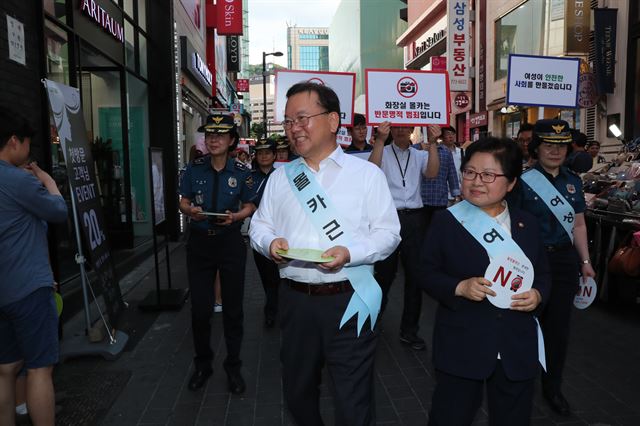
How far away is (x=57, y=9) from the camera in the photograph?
6348 millimetres

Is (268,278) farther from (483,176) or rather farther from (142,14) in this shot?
(142,14)

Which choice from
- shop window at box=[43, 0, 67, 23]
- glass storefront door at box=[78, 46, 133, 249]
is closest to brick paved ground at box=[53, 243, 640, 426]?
shop window at box=[43, 0, 67, 23]

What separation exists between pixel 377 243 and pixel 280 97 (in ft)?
11.5

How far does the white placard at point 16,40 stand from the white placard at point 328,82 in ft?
7.75

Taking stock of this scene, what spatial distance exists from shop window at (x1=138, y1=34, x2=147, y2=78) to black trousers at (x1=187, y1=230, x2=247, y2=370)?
763 centimetres

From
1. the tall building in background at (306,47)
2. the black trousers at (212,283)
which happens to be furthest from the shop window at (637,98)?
the tall building in background at (306,47)

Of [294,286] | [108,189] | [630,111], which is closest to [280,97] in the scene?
[294,286]

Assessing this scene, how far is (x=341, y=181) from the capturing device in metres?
2.61

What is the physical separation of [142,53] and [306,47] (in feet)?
547

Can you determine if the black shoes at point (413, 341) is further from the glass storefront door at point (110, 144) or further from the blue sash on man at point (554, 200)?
the glass storefront door at point (110, 144)

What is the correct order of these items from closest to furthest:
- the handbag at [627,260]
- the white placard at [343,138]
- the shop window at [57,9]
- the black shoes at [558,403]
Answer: the black shoes at [558,403] → the handbag at [627,260] → the shop window at [57,9] → the white placard at [343,138]

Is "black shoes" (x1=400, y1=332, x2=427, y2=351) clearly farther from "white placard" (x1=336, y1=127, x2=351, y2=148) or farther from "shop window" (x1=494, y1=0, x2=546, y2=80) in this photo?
"shop window" (x1=494, y1=0, x2=546, y2=80)

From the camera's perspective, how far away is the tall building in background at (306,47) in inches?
6683

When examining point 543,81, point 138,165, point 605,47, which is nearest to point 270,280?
point 543,81
